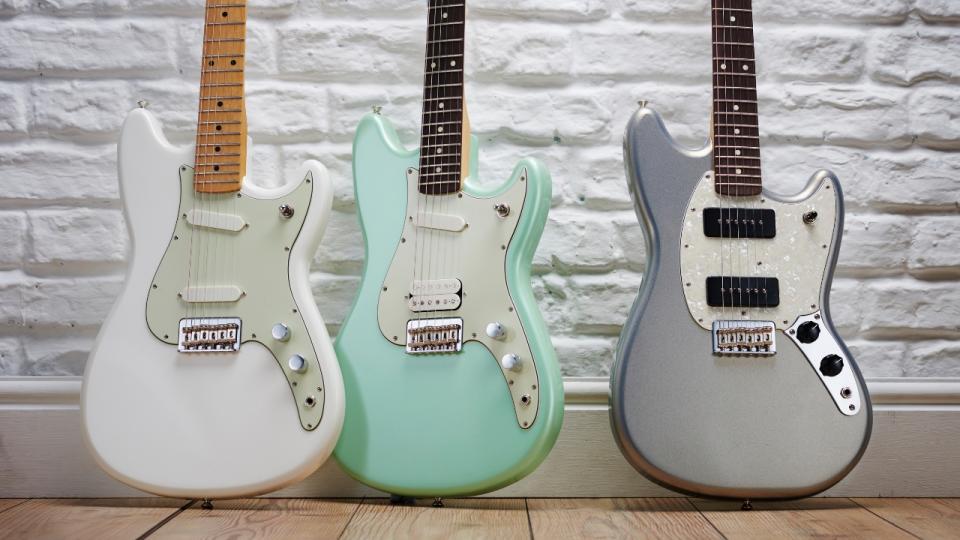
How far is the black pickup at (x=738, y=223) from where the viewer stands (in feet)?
3.87

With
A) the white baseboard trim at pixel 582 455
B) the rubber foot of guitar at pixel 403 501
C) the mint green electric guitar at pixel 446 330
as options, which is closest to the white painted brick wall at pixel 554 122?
the white baseboard trim at pixel 582 455

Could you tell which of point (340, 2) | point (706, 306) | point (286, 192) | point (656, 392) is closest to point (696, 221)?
point (706, 306)

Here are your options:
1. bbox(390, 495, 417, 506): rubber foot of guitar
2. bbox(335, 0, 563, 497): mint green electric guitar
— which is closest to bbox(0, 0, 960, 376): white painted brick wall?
bbox(335, 0, 563, 497): mint green electric guitar

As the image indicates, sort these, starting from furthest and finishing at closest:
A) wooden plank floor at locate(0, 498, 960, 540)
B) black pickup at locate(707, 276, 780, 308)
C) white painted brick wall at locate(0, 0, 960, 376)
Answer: white painted brick wall at locate(0, 0, 960, 376)
black pickup at locate(707, 276, 780, 308)
wooden plank floor at locate(0, 498, 960, 540)

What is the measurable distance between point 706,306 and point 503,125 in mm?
507

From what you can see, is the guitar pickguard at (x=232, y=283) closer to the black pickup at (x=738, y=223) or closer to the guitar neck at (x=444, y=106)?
the guitar neck at (x=444, y=106)

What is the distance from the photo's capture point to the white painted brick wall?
139 centimetres

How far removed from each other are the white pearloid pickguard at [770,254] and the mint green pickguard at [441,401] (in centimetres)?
23

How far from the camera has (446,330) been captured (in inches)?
45.8

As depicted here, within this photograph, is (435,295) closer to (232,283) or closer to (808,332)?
(232,283)

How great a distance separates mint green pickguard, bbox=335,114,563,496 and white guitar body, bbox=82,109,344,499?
0.06 metres

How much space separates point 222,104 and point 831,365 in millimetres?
1043

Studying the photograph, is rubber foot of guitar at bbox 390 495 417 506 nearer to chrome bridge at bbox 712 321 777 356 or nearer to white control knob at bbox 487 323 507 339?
white control knob at bbox 487 323 507 339

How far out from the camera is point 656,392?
1.13m
